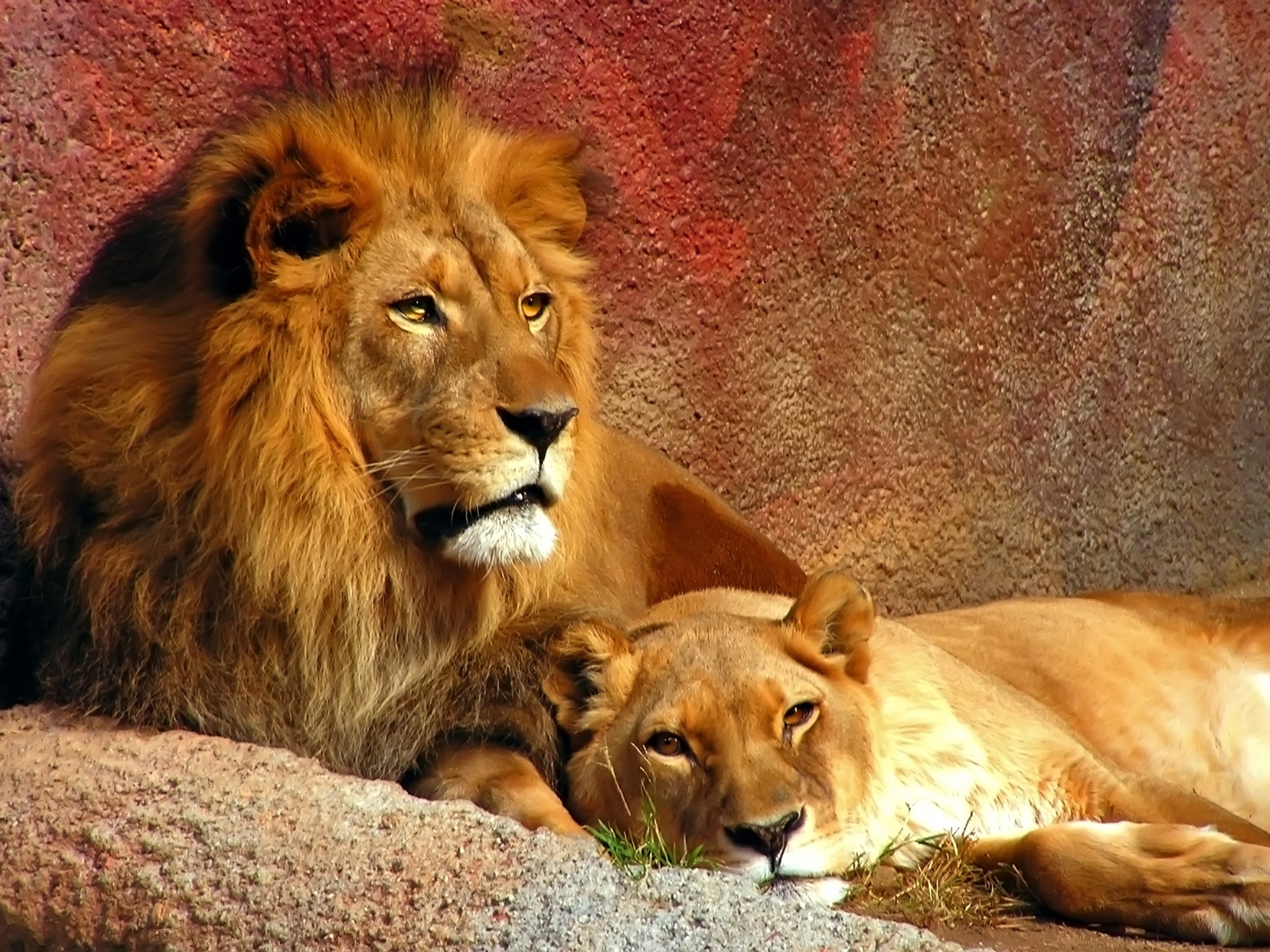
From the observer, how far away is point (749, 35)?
5.29 metres

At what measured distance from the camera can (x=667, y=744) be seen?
12.0ft

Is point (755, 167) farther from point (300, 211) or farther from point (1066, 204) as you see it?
point (300, 211)

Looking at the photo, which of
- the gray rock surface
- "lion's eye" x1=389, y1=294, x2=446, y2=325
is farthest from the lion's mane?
the gray rock surface

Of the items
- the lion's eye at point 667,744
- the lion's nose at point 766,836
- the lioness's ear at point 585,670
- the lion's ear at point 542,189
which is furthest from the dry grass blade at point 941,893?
the lion's ear at point 542,189

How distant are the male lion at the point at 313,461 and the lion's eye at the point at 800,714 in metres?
0.54

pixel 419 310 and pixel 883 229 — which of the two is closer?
pixel 419 310

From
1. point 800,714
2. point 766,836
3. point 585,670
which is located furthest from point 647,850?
point 585,670

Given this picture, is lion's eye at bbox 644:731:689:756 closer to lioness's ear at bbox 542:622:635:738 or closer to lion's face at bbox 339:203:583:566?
lioness's ear at bbox 542:622:635:738

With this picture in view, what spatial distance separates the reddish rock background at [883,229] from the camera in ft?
14.9

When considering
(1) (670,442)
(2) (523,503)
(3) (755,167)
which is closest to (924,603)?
(1) (670,442)

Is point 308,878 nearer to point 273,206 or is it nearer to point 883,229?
point 273,206

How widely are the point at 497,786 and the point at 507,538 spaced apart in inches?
19.5

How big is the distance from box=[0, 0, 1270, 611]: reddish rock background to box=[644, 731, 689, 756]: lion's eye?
1.78 meters

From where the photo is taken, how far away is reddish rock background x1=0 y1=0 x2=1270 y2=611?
14.9ft
